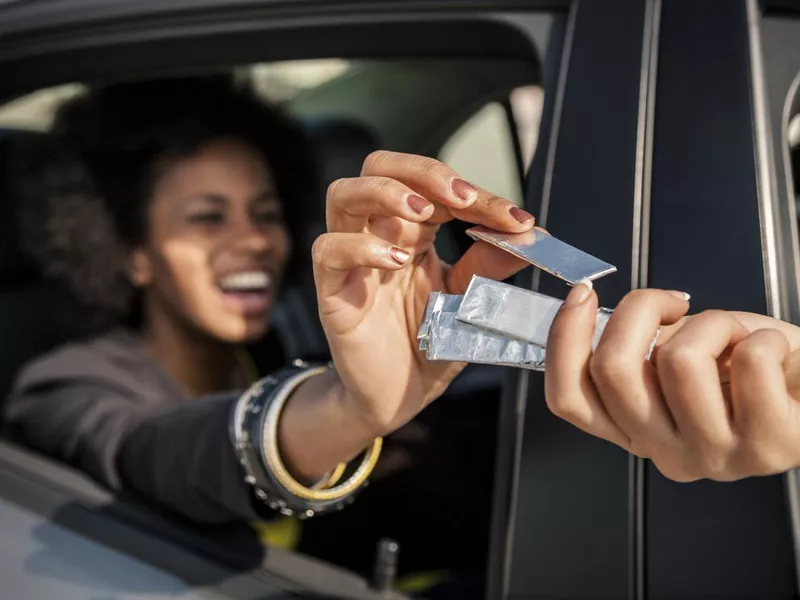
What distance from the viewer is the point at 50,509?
3.59ft

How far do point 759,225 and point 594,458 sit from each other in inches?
11.2

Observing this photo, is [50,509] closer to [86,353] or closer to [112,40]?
[86,353]

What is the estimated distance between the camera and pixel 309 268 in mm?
2273

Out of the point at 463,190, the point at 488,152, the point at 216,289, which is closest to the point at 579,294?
the point at 463,190

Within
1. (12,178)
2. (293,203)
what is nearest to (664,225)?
(293,203)

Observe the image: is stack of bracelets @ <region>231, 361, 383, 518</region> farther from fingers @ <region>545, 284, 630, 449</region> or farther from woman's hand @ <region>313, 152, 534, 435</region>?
fingers @ <region>545, 284, 630, 449</region>

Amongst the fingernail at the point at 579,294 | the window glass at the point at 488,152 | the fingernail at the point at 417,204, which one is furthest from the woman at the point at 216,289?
the window glass at the point at 488,152

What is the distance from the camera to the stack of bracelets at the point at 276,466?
1012 millimetres

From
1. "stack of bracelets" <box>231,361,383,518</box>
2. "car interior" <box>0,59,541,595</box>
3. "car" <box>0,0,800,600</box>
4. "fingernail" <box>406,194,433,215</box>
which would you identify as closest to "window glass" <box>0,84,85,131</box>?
"car interior" <box>0,59,541,595</box>

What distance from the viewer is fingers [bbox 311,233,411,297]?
753 mm

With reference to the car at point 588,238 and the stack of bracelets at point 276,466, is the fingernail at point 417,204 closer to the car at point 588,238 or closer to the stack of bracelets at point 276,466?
the car at point 588,238

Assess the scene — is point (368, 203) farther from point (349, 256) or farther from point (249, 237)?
point (249, 237)

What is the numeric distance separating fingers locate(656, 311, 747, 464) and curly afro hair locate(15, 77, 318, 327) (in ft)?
4.40

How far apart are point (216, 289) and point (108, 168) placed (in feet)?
1.40
